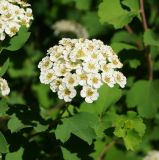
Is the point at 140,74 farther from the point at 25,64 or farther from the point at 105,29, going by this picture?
the point at 25,64

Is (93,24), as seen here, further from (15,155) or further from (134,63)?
(15,155)

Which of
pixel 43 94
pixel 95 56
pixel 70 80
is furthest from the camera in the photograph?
pixel 43 94

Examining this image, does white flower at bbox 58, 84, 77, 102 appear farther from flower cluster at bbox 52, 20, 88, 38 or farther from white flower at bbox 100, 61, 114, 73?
flower cluster at bbox 52, 20, 88, 38

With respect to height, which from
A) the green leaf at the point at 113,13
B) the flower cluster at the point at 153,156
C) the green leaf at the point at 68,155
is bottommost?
the flower cluster at the point at 153,156

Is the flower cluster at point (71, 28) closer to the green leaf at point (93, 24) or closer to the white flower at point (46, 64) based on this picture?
the green leaf at point (93, 24)

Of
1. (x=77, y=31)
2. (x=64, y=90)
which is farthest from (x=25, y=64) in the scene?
(x=64, y=90)

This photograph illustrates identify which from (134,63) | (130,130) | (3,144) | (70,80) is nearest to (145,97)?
(134,63)

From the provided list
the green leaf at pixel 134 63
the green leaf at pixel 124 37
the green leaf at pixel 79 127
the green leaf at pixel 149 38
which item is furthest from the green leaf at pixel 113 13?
the green leaf at pixel 79 127
